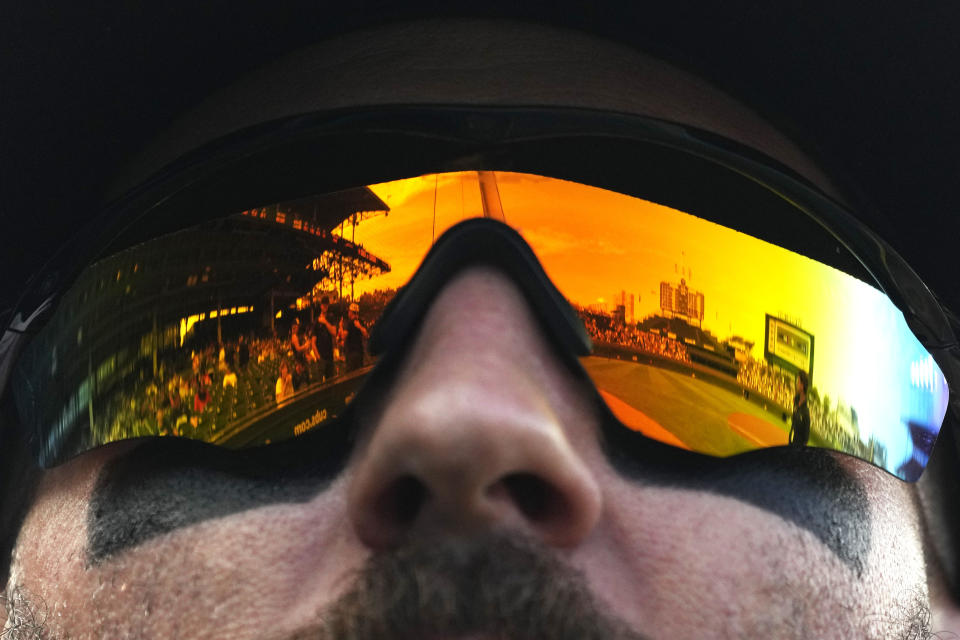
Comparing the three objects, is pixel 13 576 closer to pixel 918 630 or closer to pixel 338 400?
pixel 338 400

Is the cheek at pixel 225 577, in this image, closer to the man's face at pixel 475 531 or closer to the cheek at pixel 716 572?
the man's face at pixel 475 531

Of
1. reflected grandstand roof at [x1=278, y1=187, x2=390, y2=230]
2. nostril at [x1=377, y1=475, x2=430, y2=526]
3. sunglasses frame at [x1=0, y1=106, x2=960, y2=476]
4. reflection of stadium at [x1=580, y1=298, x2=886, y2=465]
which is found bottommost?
nostril at [x1=377, y1=475, x2=430, y2=526]

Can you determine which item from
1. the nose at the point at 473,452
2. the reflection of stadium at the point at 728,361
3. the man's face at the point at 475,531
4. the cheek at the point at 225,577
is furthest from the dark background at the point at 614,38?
the cheek at the point at 225,577

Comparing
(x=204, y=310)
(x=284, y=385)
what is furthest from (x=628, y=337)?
(x=204, y=310)

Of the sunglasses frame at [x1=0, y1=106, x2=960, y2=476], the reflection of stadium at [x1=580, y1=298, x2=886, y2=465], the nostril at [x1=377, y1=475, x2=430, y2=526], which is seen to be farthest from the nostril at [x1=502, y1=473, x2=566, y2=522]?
the sunglasses frame at [x1=0, y1=106, x2=960, y2=476]

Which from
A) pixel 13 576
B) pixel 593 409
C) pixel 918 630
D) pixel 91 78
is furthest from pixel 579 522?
pixel 91 78

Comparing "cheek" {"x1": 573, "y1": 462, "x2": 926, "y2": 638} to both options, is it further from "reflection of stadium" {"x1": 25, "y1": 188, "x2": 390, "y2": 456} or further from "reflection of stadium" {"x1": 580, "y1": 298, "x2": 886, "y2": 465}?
"reflection of stadium" {"x1": 25, "y1": 188, "x2": 390, "y2": 456}

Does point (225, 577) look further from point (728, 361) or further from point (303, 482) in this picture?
point (728, 361)
